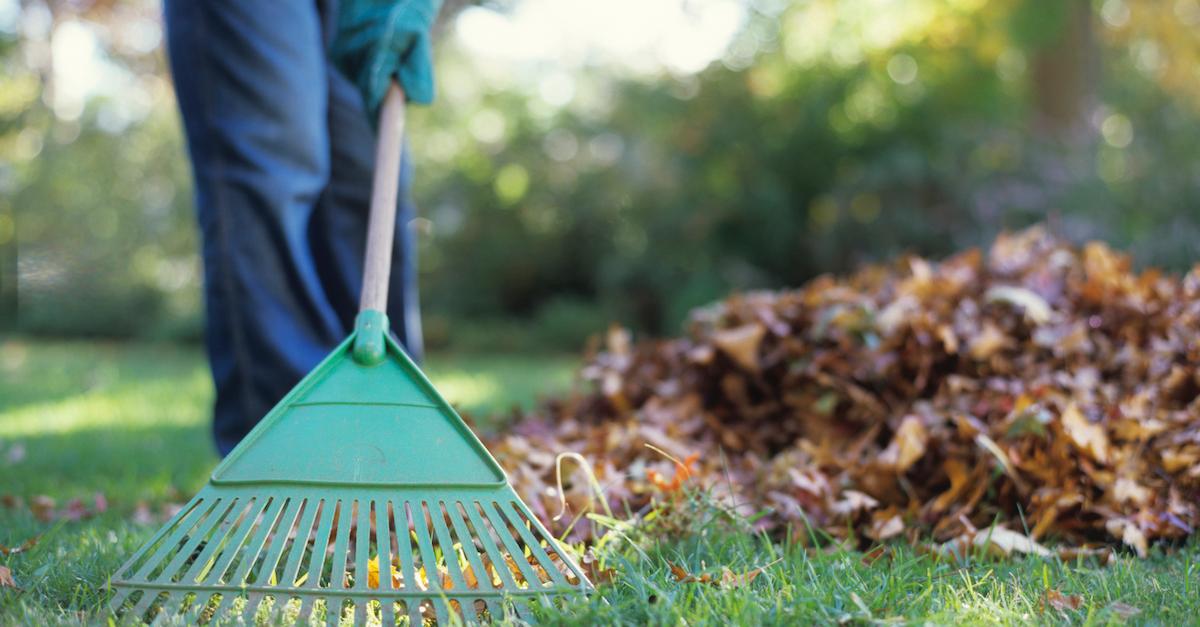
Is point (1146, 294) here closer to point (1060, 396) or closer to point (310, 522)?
point (1060, 396)

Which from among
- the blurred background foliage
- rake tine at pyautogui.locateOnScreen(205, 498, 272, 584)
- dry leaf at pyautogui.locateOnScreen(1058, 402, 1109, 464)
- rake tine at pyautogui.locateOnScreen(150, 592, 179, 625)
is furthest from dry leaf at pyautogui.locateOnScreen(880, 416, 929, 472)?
the blurred background foliage

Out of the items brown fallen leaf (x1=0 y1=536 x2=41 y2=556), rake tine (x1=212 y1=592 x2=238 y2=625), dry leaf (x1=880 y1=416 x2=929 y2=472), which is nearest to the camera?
rake tine (x1=212 y1=592 x2=238 y2=625)

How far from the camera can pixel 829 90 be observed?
7492mm

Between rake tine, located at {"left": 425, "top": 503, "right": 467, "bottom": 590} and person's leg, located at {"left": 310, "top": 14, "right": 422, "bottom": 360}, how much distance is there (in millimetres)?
1208

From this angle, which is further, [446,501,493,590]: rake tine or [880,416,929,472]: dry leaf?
[880,416,929,472]: dry leaf

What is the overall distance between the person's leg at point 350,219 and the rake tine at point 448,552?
1.21m

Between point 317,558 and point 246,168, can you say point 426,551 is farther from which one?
point 246,168

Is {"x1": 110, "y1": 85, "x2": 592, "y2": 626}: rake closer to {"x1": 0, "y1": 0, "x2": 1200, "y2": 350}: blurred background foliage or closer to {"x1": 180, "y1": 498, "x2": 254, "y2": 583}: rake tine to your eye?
{"x1": 180, "y1": 498, "x2": 254, "y2": 583}: rake tine

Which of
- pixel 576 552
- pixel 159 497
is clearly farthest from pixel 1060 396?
pixel 159 497

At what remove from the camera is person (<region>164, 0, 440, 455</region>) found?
204 centimetres

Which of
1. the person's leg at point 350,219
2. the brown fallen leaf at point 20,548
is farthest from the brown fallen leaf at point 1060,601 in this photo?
the person's leg at point 350,219

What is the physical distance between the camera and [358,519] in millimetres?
1382

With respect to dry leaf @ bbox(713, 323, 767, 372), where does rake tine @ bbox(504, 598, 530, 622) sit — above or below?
below

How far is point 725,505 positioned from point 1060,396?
934 mm
